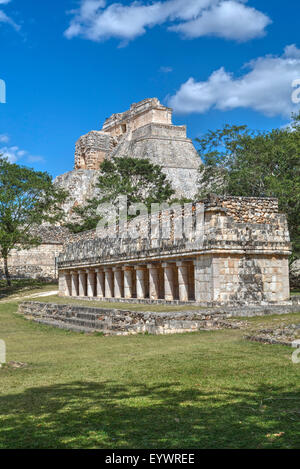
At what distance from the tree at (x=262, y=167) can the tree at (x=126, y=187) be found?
18.6ft

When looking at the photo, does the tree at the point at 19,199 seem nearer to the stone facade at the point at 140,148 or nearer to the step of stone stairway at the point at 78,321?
the step of stone stairway at the point at 78,321

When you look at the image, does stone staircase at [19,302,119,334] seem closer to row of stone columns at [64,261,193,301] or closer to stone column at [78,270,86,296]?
row of stone columns at [64,261,193,301]

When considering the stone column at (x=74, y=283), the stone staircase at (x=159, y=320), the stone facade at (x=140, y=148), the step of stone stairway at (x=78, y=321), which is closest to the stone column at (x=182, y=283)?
the stone staircase at (x=159, y=320)

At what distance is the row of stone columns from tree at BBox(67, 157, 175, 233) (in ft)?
37.0

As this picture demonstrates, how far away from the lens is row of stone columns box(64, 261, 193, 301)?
1727 cm

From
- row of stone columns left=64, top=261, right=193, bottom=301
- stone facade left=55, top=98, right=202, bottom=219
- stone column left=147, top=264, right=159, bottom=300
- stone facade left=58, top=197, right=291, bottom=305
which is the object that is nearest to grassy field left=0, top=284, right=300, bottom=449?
stone facade left=58, top=197, right=291, bottom=305

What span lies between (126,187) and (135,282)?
16.3m

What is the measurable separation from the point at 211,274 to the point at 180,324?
9.31 feet

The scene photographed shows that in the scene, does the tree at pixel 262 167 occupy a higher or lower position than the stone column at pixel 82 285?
higher

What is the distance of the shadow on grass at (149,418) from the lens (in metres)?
4.28

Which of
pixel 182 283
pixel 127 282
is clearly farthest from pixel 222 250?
pixel 127 282

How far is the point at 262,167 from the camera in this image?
28938 millimetres

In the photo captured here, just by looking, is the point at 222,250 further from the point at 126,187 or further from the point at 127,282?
the point at 126,187
